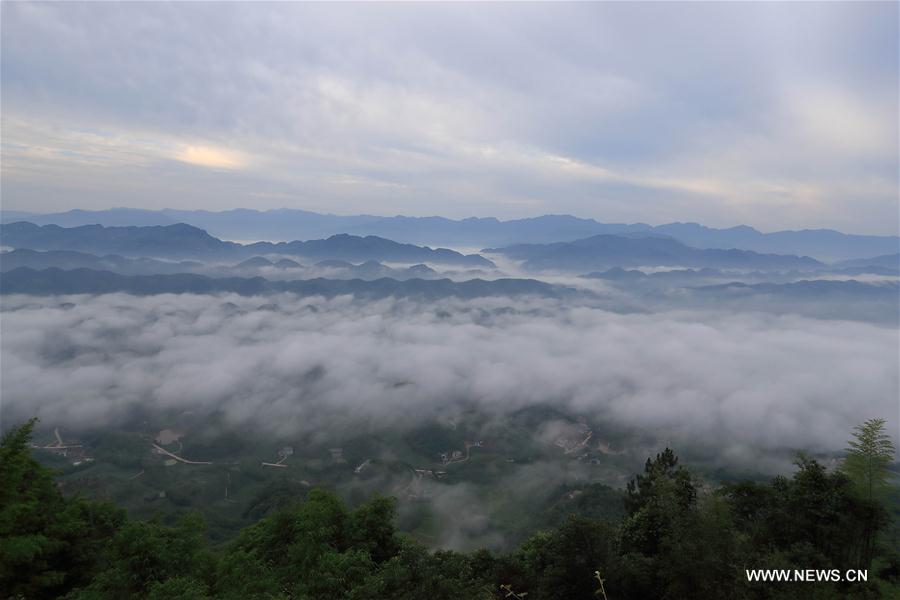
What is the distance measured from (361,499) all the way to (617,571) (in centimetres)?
11836

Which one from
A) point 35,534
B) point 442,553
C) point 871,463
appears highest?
point 871,463

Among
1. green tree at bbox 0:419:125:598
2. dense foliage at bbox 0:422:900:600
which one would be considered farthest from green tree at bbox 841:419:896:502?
green tree at bbox 0:419:125:598

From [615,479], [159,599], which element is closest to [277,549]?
[159,599]

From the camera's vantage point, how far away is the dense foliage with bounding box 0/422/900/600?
17922 mm

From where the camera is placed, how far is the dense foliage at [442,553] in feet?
58.8

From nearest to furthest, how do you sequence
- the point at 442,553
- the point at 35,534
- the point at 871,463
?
1. the point at 35,534
2. the point at 442,553
3. the point at 871,463

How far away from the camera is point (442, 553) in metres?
25.4

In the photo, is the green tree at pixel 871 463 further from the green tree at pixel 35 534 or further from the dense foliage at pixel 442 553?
the green tree at pixel 35 534

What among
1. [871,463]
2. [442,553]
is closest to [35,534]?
[442,553]

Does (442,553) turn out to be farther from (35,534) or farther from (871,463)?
(871,463)

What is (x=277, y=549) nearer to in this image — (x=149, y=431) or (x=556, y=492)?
(x=556, y=492)

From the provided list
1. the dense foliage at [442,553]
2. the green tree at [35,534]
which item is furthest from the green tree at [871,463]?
the green tree at [35,534]

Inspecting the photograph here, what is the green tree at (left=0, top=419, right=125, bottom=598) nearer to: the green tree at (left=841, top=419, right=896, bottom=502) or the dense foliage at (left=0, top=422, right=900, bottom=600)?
the dense foliage at (left=0, top=422, right=900, bottom=600)

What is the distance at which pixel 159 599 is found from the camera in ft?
59.7
